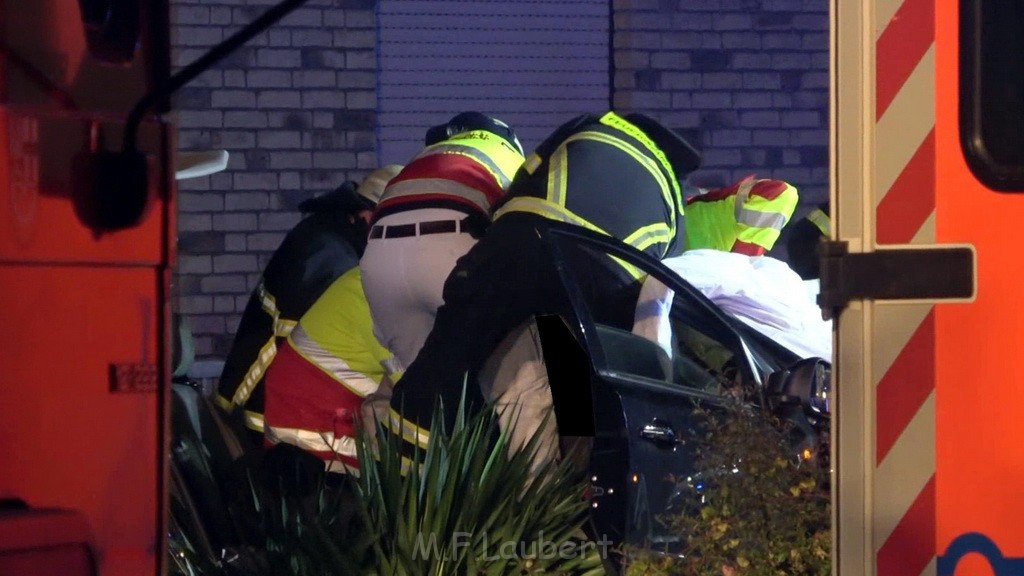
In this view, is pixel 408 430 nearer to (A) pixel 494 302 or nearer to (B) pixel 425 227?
(A) pixel 494 302

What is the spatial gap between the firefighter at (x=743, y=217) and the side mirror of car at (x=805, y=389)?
159 centimetres

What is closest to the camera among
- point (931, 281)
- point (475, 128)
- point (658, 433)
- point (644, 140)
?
point (931, 281)

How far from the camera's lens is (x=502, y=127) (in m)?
5.23

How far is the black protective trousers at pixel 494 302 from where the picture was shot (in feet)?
→ 13.3

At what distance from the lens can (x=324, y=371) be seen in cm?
524

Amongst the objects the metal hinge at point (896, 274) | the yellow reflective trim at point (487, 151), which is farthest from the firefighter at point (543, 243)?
the metal hinge at point (896, 274)

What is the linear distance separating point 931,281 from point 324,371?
3687 mm

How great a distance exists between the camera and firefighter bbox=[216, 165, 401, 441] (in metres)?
5.33

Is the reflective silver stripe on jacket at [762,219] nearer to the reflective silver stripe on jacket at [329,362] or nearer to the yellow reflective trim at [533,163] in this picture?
the yellow reflective trim at [533,163]

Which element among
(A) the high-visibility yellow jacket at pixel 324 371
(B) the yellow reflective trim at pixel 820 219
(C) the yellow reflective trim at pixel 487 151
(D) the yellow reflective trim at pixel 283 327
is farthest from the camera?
(D) the yellow reflective trim at pixel 283 327

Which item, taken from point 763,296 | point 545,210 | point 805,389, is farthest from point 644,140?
point 805,389

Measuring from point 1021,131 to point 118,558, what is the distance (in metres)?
1.28

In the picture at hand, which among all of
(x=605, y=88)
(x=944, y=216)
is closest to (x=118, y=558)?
(x=944, y=216)

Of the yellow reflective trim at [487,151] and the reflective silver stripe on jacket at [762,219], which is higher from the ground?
the yellow reflective trim at [487,151]
